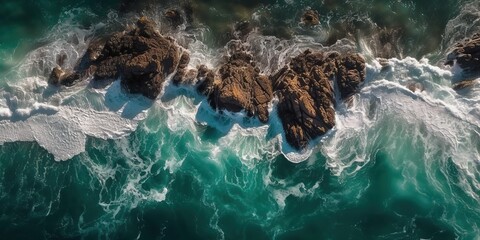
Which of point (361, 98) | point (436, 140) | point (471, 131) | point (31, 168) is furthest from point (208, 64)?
point (471, 131)

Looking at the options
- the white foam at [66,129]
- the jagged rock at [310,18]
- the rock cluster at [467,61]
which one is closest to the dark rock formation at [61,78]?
the white foam at [66,129]

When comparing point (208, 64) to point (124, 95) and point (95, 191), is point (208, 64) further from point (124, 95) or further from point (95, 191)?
point (95, 191)

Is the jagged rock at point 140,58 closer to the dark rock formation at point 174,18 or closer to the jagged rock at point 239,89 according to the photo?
the dark rock formation at point 174,18

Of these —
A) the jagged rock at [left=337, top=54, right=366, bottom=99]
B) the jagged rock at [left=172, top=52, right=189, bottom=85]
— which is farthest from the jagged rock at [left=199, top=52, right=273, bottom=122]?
the jagged rock at [left=337, top=54, right=366, bottom=99]

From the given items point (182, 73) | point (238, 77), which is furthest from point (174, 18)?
point (238, 77)

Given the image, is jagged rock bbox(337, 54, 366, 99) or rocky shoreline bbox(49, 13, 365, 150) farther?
jagged rock bbox(337, 54, 366, 99)

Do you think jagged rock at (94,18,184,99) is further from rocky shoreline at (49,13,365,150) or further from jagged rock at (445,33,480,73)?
jagged rock at (445,33,480,73)

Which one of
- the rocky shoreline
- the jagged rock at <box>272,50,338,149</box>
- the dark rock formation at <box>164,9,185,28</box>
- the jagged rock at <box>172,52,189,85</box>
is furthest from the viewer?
the dark rock formation at <box>164,9,185,28</box>
